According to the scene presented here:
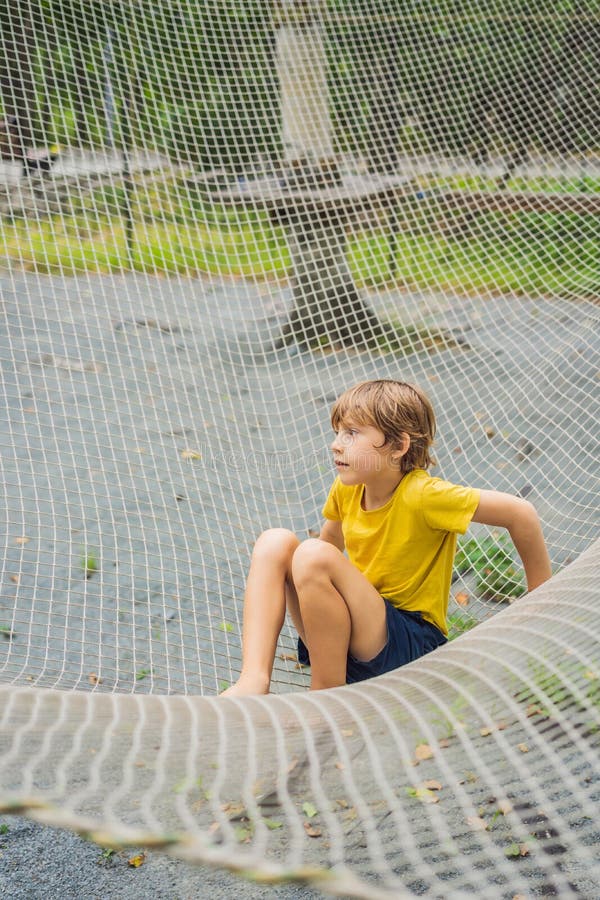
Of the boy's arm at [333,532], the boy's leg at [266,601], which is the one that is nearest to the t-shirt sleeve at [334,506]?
the boy's arm at [333,532]

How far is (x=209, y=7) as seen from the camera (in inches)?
124

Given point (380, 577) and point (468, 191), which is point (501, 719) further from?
point (468, 191)

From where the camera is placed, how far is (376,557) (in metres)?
1.52

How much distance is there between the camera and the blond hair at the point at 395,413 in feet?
4.89

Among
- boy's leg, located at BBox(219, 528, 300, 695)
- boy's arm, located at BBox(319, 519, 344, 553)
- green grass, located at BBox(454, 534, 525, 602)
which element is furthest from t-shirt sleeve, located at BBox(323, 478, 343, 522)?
green grass, located at BBox(454, 534, 525, 602)

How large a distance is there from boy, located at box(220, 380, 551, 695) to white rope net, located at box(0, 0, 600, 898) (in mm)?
200

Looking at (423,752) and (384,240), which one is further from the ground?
(384,240)

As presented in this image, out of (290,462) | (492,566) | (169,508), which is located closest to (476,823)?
(492,566)

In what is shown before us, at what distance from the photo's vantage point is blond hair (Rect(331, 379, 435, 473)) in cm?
149

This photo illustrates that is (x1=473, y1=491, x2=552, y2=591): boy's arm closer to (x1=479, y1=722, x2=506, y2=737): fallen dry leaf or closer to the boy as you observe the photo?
the boy

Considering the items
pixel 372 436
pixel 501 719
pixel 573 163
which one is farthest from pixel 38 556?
pixel 573 163

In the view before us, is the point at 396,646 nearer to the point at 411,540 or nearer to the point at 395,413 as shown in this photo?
the point at 411,540

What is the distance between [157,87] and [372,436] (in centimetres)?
209

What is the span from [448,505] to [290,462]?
3.97 ft
